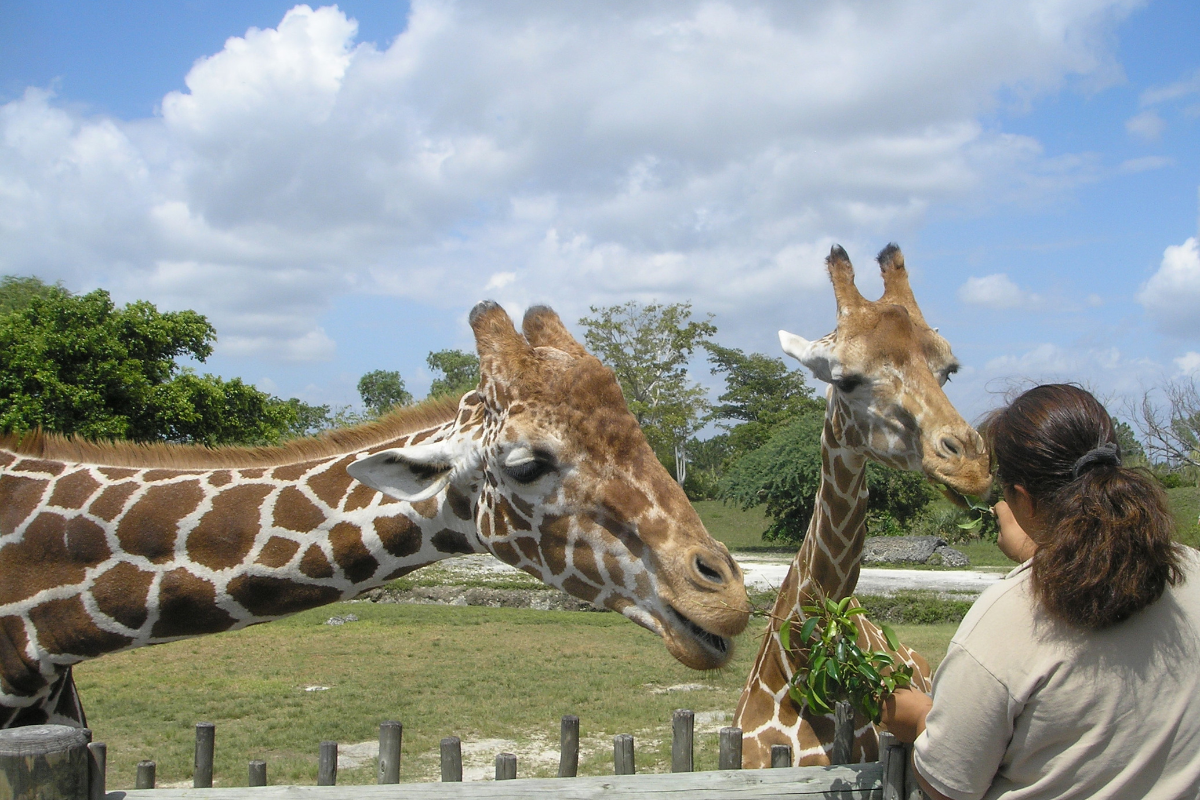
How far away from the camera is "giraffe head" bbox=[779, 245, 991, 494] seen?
3.79 meters

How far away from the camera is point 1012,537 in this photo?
2.25 meters

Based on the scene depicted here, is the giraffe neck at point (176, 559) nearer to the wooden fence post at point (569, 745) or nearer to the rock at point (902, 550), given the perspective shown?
the wooden fence post at point (569, 745)

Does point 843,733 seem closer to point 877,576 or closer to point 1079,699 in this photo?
point 1079,699

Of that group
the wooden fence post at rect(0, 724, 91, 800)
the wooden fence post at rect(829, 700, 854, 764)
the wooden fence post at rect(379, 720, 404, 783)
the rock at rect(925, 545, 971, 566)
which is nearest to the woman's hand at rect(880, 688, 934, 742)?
the wooden fence post at rect(829, 700, 854, 764)

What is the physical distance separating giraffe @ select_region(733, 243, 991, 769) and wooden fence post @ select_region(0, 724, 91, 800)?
8.73ft

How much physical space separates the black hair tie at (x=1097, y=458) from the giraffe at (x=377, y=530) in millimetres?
1092

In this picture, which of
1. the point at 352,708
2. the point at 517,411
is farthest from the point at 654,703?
the point at 517,411

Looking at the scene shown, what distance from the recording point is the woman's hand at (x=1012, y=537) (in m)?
2.21

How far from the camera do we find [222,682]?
1042 centimetres

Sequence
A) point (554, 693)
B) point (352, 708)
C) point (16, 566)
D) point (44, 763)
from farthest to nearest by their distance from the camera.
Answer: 1. point (554, 693)
2. point (352, 708)
3. point (16, 566)
4. point (44, 763)

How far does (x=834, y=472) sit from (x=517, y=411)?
205cm

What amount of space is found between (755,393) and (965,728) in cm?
5499

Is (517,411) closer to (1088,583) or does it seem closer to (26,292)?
(1088,583)

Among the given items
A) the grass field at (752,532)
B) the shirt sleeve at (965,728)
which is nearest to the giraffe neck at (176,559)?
the shirt sleeve at (965,728)
